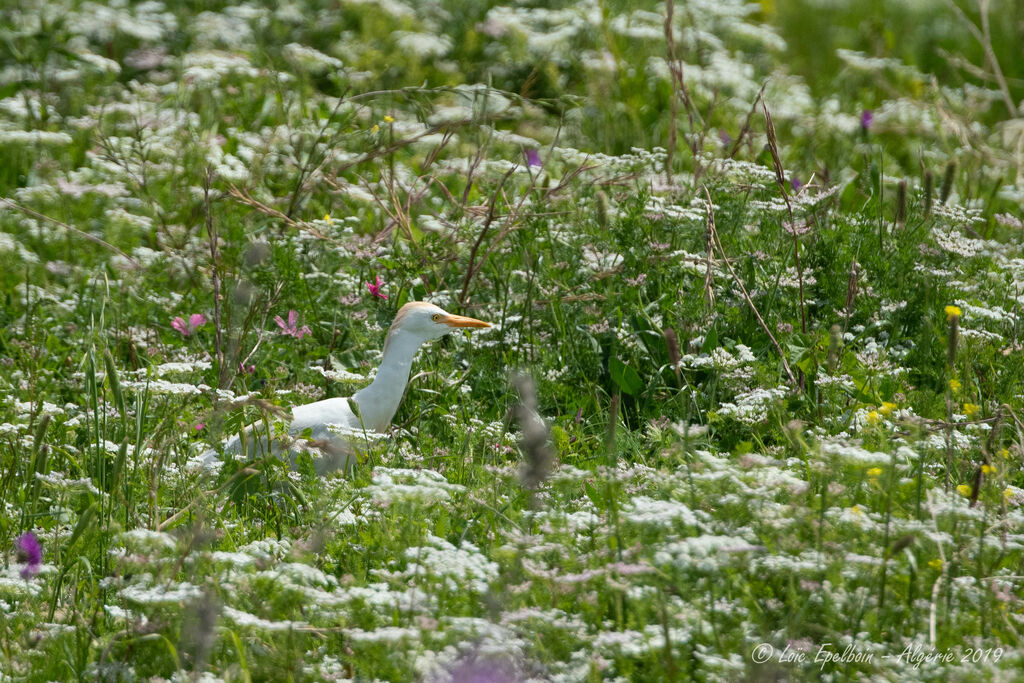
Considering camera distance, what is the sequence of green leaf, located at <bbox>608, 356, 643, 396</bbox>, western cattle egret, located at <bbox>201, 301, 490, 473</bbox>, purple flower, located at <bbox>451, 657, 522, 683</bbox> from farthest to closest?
green leaf, located at <bbox>608, 356, 643, 396</bbox>, western cattle egret, located at <bbox>201, 301, 490, 473</bbox>, purple flower, located at <bbox>451, 657, 522, 683</bbox>

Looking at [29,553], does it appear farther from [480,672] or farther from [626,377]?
[626,377]

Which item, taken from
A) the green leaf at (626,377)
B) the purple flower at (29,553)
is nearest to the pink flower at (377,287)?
the green leaf at (626,377)

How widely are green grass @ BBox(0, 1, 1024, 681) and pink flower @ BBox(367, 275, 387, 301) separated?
0.23 feet

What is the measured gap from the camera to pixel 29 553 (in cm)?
267

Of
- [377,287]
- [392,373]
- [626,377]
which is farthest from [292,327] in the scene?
[626,377]

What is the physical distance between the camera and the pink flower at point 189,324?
447cm

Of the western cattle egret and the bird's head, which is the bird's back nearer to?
the western cattle egret

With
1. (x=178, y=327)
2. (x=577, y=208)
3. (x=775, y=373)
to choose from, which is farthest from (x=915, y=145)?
(x=178, y=327)

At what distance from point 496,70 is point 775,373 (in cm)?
430

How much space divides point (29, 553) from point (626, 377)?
2118 millimetres

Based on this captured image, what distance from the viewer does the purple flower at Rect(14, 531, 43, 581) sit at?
2.60 metres

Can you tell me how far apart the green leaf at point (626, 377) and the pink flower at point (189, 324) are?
1629 mm

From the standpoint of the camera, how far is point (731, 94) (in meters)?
7.20

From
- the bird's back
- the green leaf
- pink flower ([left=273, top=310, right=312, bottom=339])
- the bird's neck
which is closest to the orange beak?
the bird's neck
